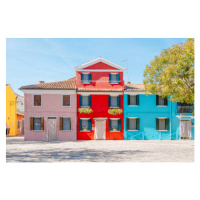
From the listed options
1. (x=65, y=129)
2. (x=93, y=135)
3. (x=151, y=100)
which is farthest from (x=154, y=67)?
(x=65, y=129)

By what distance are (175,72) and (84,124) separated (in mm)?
9430

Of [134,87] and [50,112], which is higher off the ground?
[134,87]

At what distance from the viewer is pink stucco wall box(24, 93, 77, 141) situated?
777 inches

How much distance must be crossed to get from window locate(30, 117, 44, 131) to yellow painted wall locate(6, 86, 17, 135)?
20.5 feet

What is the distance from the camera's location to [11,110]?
25391 millimetres

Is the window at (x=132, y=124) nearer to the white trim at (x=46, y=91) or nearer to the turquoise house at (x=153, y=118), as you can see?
the turquoise house at (x=153, y=118)

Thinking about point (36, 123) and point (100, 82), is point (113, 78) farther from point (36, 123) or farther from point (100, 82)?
point (36, 123)

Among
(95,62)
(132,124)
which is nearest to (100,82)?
(95,62)

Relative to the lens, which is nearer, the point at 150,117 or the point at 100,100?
the point at 100,100

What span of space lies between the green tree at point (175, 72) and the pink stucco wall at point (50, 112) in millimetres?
7059

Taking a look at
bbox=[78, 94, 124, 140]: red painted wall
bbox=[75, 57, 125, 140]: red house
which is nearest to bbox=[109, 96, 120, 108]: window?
bbox=[75, 57, 125, 140]: red house

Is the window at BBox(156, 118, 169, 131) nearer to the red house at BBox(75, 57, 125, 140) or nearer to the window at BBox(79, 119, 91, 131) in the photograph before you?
the red house at BBox(75, 57, 125, 140)

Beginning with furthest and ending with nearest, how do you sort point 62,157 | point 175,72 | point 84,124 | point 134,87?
point 134,87 < point 84,124 < point 175,72 < point 62,157

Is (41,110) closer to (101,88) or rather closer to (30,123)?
(30,123)
